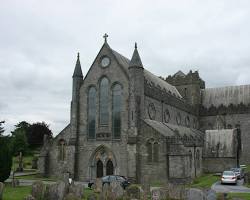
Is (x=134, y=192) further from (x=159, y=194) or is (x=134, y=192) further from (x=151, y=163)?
(x=151, y=163)

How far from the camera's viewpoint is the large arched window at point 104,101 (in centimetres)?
4487

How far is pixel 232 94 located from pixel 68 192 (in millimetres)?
55750

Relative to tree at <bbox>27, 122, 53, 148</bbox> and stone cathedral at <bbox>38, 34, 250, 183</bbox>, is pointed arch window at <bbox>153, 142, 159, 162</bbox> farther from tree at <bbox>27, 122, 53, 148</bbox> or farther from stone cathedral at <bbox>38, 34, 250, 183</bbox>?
tree at <bbox>27, 122, 53, 148</bbox>

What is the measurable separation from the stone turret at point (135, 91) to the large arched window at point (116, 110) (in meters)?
2.12

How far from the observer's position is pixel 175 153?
3909 centimetres

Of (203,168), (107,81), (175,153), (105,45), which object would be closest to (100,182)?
(175,153)

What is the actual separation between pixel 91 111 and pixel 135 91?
722cm

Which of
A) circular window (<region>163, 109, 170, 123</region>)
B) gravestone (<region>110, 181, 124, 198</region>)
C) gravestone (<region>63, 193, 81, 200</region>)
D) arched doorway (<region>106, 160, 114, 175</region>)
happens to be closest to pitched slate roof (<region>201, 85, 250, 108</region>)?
circular window (<region>163, 109, 170, 123</region>)

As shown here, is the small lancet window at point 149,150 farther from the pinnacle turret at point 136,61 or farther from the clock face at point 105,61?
the clock face at point 105,61

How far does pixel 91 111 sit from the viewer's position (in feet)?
151

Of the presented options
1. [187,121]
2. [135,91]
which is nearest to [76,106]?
[135,91]

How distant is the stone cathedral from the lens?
40.1 metres

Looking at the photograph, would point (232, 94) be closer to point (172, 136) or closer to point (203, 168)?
point (203, 168)

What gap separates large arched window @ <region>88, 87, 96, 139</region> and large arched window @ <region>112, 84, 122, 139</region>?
9.73ft
